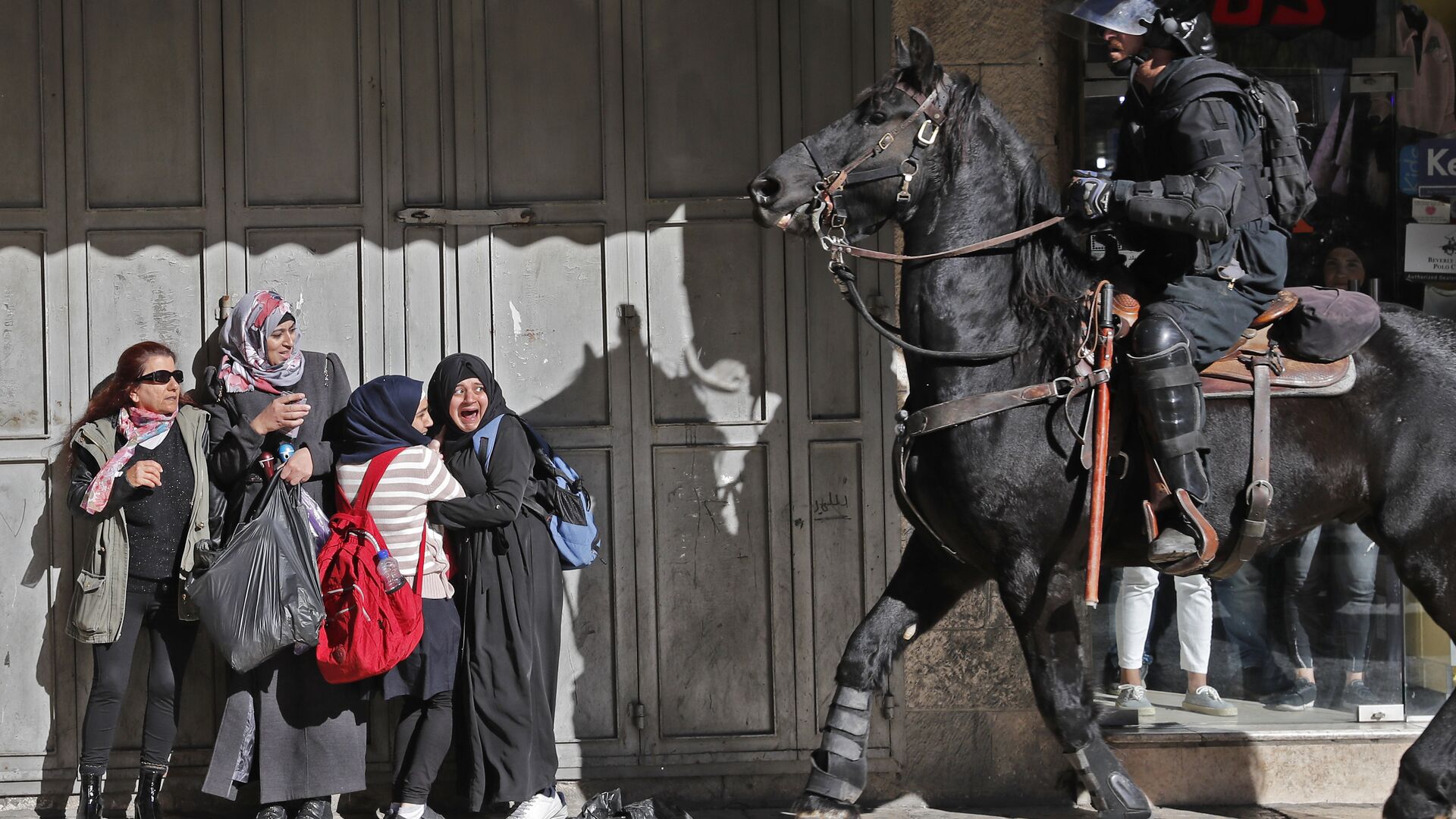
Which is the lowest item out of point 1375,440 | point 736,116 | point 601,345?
point 1375,440

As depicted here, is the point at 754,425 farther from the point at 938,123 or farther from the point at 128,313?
the point at 128,313

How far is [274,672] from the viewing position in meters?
5.00

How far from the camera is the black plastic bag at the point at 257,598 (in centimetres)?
466

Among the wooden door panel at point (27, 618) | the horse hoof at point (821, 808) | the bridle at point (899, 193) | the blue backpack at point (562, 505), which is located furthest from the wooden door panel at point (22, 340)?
the horse hoof at point (821, 808)

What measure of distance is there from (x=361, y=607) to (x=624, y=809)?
4.00 ft

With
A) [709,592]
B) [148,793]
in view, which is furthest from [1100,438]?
[148,793]

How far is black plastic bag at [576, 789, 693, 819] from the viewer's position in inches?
193

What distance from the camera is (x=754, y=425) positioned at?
214 inches

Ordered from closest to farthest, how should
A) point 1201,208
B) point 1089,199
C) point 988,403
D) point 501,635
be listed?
point 1201,208, point 1089,199, point 988,403, point 501,635

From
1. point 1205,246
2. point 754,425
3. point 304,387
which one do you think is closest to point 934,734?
point 754,425

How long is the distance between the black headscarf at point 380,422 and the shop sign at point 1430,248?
4.12m

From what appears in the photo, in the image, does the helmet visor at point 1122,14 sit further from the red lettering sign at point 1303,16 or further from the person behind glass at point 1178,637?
the person behind glass at point 1178,637

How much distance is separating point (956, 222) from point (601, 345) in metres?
1.88

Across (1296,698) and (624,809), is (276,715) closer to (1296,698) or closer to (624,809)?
(624,809)
